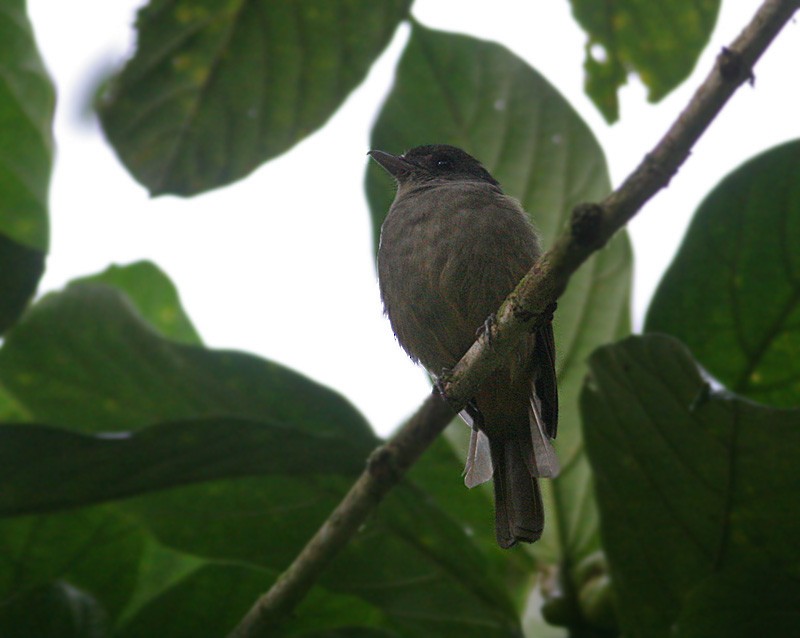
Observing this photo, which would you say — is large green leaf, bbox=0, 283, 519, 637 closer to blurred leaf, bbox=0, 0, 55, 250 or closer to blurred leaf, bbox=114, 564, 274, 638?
blurred leaf, bbox=114, 564, 274, 638

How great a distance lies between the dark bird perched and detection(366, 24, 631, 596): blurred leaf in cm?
10

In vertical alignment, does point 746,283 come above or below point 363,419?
above

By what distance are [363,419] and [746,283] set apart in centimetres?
108

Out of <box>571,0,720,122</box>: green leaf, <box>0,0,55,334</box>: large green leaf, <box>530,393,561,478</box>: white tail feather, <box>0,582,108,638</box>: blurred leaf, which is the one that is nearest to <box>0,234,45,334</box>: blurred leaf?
<box>0,0,55,334</box>: large green leaf

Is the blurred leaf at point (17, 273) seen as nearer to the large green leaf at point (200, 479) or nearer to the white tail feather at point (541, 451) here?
the large green leaf at point (200, 479)

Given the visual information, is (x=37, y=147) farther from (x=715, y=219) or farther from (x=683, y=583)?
(x=683, y=583)

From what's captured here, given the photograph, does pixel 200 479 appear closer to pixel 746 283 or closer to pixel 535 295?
pixel 535 295

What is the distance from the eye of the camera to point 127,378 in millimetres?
2941

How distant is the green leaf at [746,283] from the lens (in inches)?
107

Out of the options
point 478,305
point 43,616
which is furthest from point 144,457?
point 478,305

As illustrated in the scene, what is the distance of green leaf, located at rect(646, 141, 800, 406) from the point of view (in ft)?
8.93

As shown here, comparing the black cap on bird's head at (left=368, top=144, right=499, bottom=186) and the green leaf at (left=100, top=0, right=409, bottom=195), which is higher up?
the green leaf at (left=100, top=0, right=409, bottom=195)

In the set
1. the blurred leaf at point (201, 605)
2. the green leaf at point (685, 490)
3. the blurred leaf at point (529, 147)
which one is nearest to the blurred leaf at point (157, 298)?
the blurred leaf at point (529, 147)

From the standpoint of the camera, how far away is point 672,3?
3248mm
